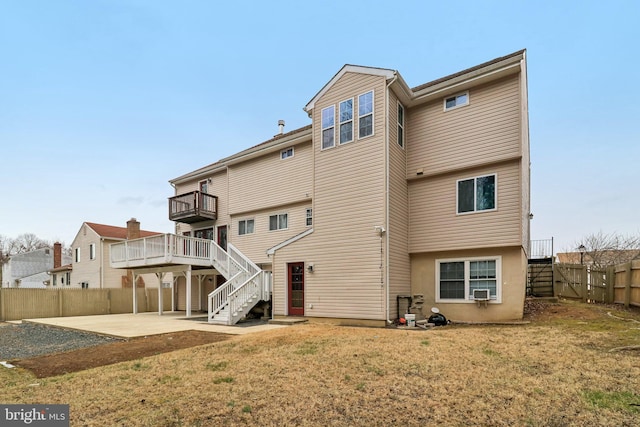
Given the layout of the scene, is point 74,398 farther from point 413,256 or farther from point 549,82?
point 549,82

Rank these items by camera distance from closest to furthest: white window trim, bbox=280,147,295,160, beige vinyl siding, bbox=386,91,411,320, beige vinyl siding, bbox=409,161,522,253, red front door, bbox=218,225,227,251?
beige vinyl siding, bbox=409,161,522,253, beige vinyl siding, bbox=386,91,411,320, white window trim, bbox=280,147,295,160, red front door, bbox=218,225,227,251

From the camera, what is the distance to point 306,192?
48.6 ft

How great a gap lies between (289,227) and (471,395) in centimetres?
1195

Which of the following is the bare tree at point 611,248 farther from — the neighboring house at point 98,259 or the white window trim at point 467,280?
the neighboring house at point 98,259

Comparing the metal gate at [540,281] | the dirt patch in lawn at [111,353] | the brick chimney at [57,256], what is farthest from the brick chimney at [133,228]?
the metal gate at [540,281]

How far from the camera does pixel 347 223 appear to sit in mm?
11969

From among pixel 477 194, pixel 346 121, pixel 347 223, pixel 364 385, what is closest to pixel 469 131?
pixel 477 194

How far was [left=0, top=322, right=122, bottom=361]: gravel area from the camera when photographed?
8.07m

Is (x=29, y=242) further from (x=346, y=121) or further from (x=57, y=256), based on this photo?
(x=346, y=121)

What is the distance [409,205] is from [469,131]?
3270 mm

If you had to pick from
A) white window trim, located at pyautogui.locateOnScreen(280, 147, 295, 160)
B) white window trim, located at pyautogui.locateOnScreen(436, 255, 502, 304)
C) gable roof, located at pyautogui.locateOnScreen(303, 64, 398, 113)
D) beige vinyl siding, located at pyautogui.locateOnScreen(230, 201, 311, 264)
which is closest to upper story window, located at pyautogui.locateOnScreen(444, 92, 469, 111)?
gable roof, located at pyautogui.locateOnScreen(303, 64, 398, 113)

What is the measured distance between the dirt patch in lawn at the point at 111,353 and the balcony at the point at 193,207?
911 cm

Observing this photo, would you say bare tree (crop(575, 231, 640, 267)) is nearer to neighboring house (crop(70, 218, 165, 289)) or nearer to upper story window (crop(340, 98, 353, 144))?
upper story window (crop(340, 98, 353, 144))

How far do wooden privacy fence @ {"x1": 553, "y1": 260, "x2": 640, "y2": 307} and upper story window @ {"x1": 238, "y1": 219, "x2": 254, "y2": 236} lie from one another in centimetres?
1417
